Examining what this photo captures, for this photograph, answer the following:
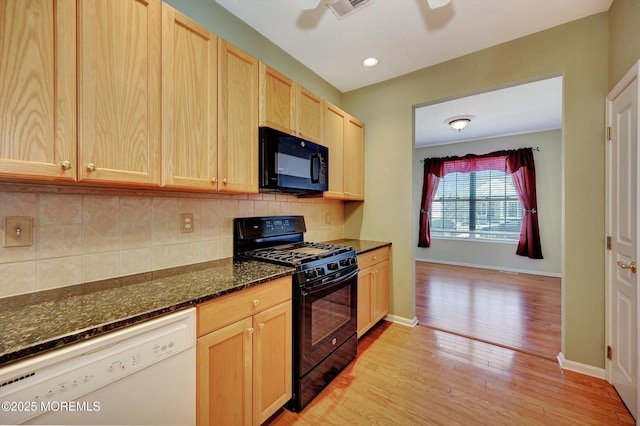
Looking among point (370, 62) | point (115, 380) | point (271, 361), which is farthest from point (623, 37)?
point (115, 380)

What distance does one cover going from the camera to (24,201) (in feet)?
3.78

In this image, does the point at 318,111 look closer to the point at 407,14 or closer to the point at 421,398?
the point at 407,14

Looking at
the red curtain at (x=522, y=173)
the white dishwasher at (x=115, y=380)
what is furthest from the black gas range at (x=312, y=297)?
the red curtain at (x=522, y=173)

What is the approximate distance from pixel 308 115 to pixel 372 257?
1465 mm

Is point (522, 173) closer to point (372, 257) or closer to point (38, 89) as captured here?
point (372, 257)

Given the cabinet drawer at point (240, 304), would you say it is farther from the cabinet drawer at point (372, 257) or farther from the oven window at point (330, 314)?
the cabinet drawer at point (372, 257)

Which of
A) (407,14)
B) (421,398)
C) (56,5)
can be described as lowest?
(421,398)

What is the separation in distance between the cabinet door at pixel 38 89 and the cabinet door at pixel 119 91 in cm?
4

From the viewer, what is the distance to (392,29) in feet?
7.05

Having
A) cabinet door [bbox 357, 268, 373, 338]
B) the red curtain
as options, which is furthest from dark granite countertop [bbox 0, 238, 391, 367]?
the red curtain

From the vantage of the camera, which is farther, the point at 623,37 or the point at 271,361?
the point at 623,37

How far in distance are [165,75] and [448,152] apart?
592cm

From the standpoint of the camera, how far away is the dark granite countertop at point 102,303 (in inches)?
30.9

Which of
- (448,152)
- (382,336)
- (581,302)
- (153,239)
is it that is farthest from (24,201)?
(448,152)
